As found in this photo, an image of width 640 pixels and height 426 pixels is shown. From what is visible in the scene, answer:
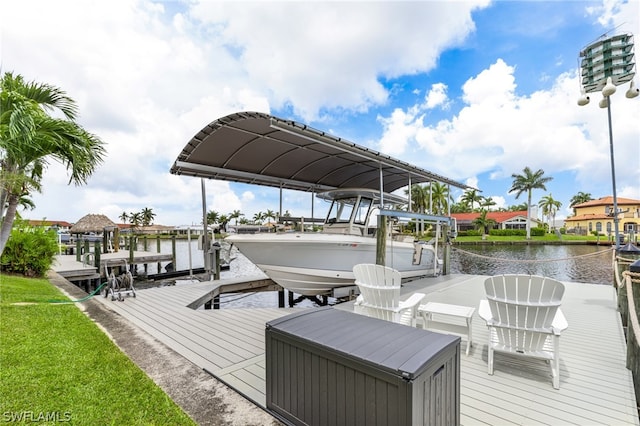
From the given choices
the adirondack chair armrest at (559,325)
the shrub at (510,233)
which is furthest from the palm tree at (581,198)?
the adirondack chair armrest at (559,325)

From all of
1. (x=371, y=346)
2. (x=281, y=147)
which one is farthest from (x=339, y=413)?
(x=281, y=147)

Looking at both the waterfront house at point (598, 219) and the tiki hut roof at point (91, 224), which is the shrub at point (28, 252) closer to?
the tiki hut roof at point (91, 224)

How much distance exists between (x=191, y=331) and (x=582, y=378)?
4.85m

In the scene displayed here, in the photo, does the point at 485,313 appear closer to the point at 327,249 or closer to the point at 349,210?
the point at 327,249

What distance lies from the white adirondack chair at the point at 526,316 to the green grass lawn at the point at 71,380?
309cm

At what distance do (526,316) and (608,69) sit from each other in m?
6.92

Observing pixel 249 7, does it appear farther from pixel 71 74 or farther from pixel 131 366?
pixel 131 366

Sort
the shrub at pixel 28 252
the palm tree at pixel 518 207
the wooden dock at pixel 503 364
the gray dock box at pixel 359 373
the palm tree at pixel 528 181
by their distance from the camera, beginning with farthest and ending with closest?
the palm tree at pixel 518 207, the palm tree at pixel 528 181, the shrub at pixel 28 252, the wooden dock at pixel 503 364, the gray dock box at pixel 359 373

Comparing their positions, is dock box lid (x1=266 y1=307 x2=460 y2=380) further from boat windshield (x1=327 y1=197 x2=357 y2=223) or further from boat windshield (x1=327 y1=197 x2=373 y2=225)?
boat windshield (x1=327 y1=197 x2=357 y2=223)

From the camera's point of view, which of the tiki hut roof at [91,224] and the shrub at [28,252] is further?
the tiki hut roof at [91,224]

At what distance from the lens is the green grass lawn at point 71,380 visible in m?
2.25

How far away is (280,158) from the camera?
7.02m

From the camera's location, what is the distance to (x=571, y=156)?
2900cm

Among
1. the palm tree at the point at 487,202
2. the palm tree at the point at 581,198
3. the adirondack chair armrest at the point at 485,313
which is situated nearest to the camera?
the adirondack chair armrest at the point at 485,313
